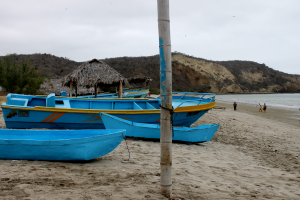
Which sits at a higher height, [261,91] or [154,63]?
[154,63]

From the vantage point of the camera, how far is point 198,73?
61.4 meters

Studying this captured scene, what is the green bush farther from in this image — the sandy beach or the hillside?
the hillside

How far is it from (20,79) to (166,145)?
18.5 metres

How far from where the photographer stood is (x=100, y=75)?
44.8 feet

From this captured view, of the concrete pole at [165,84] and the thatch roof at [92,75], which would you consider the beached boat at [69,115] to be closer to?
the thatch roof at [92,75]

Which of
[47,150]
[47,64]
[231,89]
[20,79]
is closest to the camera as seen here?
[47,150]

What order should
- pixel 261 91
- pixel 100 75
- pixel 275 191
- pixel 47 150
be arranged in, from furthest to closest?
pixel 261 91 < pixel 100 75 < pixel 47 150 < pixel 275 191

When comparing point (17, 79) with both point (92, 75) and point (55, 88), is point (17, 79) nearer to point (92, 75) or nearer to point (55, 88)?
point (55, 88)

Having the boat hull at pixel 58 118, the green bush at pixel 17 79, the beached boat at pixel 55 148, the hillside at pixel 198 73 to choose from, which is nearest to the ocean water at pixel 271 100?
the hillside at pixel 198 73

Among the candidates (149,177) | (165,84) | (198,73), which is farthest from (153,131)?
(198,73)

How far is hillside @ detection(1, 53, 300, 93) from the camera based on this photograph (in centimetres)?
5468

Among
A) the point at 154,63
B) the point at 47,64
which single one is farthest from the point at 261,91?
the point at 47,64

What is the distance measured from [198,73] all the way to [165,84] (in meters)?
60.2

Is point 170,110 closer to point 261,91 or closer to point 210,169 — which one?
point 210,169
